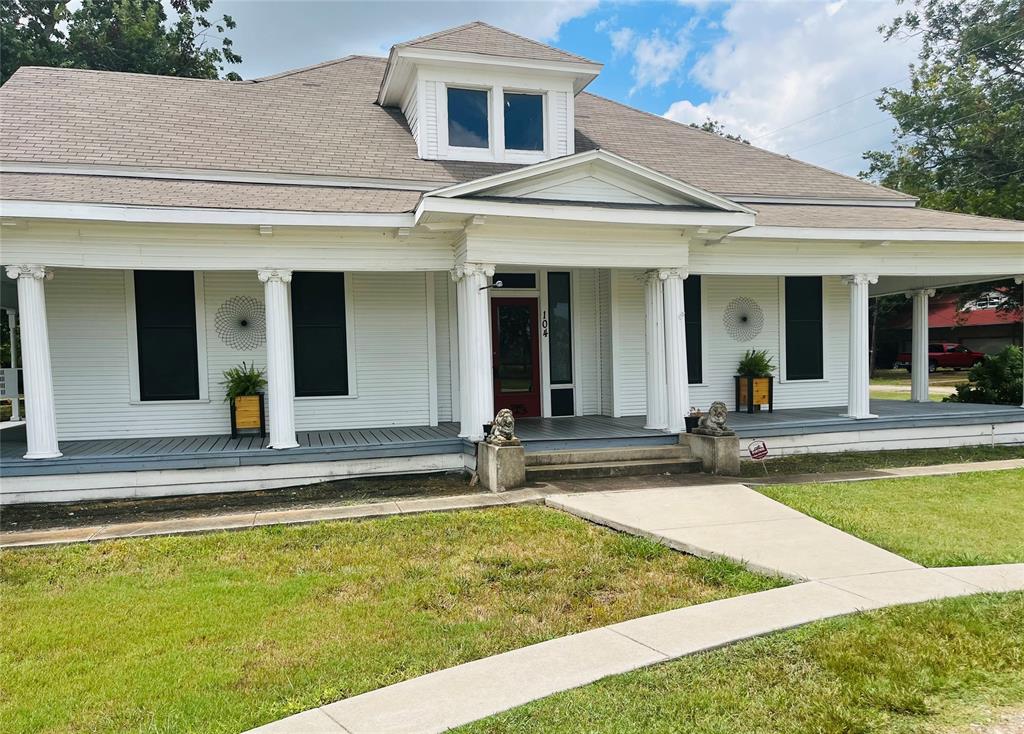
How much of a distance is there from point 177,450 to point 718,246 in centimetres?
849

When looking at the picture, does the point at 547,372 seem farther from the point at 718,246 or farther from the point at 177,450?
the point at 177,450

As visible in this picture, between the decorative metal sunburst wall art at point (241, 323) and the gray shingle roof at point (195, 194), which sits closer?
the gray shingle roof at point (195, 194)

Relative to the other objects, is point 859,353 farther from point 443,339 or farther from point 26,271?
point 26,271

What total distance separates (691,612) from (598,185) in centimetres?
650

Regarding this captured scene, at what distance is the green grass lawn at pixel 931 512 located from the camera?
576cm

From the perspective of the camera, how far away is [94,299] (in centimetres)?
1032

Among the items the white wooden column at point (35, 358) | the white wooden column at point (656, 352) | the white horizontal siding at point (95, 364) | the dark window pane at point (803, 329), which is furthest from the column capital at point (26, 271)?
the dark window pane at point (803, 329)

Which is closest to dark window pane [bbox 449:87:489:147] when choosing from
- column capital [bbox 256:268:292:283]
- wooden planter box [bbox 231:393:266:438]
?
column capital [bbox 256:268:292:283]

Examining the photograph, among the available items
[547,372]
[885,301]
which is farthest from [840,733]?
[885,301]

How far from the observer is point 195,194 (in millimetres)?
9367

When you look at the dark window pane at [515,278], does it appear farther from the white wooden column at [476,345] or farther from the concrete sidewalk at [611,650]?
the concrete sidewalk at [611,650]

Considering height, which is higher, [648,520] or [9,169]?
[9,169]

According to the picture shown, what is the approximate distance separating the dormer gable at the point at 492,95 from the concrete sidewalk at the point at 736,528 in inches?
253

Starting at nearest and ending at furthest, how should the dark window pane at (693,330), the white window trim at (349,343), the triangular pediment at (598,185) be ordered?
the triangular pediment at (598,185) → the white window trim at (349,343) → the dark window pane at (693,330)
